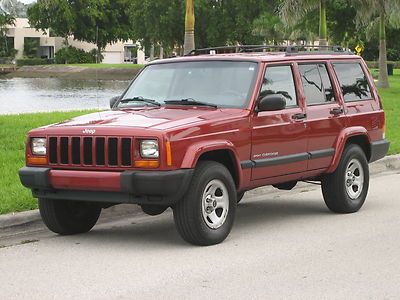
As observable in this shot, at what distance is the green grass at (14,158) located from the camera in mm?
8914

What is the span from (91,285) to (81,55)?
99.0 m

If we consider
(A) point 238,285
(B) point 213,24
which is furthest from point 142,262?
(B) point 213,24

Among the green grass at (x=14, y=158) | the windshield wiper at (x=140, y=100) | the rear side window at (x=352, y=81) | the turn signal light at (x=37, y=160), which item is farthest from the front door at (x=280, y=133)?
the green grass at (x=14, y=158)

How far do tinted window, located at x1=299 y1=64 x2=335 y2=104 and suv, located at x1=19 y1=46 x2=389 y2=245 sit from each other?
1 cm

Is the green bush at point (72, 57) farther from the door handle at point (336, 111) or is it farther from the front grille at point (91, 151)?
the front grille at point (91, 151)

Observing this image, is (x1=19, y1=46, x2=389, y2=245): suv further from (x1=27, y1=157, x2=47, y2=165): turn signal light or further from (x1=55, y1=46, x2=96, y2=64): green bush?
(x1=55, y1=46, x2=96, y2=64): green bush

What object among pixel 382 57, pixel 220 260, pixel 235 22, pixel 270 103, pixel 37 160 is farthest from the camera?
pixel 235 22

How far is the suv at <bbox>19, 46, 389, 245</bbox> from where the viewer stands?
7.22 m

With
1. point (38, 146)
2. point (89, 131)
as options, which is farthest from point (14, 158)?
point (89, 131)

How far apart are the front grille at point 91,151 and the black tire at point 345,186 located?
10.0 ft

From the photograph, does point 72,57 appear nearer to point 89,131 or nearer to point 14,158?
point 14,158

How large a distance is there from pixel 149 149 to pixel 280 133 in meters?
1.79

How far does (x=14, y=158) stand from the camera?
1173 centimetres

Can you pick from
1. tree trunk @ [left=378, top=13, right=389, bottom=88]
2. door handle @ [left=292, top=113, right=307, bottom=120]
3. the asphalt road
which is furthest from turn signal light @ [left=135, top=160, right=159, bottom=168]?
tree trunk @ [left=378, top=13, right=389, bottom=88]
